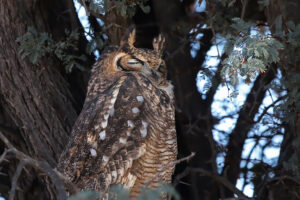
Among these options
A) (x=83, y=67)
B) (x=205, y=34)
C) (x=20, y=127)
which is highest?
(x=205, y=34)

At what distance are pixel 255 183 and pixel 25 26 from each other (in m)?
2.02

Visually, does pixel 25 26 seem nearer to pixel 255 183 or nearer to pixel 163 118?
pixel 163 118

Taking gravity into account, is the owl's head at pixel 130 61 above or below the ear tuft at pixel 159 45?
below

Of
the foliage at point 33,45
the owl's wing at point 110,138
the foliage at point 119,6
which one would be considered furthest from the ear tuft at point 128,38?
the foliage at point 33,45

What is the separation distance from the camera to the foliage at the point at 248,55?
2297 millimetres

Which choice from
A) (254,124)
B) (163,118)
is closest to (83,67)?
(163,118)

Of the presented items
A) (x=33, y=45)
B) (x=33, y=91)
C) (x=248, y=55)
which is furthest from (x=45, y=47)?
(x=248, y=55)

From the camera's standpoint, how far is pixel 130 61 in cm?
267

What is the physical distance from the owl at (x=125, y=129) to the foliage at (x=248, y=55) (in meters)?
0.44

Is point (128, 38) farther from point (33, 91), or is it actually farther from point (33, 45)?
point (33, 91)

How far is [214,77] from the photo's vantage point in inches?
112

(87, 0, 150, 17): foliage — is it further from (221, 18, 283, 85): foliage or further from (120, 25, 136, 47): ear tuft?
(221, 18, 283, 85): foliage

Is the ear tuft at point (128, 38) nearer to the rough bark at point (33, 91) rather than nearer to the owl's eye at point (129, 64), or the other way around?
the owl's eye at point (129, 64)

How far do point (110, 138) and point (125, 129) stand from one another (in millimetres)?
87
